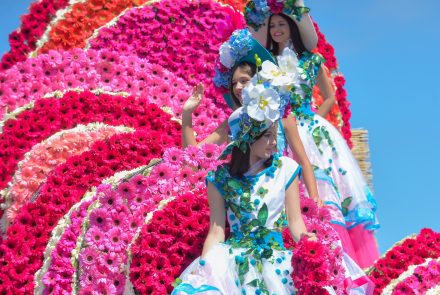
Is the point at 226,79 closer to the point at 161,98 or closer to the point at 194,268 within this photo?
the point at 194,268

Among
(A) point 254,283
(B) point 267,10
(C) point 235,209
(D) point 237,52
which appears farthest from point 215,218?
(B) point 267,10

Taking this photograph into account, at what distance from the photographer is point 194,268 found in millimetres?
4363

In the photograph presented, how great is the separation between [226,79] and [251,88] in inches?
31.7

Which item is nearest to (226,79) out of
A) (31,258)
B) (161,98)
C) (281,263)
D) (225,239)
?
(225,239)

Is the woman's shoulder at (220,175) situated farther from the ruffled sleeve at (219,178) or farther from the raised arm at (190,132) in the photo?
the raised arm at (190,132)

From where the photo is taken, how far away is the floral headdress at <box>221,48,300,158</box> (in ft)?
14.9

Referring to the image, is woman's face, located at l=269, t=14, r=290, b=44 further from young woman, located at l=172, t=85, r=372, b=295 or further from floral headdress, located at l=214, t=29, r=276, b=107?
young woman, located at l=172, t=85, r=372, b=295

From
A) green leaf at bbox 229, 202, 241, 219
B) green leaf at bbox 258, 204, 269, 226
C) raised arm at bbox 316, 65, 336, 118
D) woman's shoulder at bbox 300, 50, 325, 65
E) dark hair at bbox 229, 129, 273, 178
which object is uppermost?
woman's shoulder at bbox 300, 50, 325, 65

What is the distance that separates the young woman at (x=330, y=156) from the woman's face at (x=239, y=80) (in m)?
0.93

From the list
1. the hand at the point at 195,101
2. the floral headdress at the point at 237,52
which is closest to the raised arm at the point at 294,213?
the floral headdress at the point at 237,52

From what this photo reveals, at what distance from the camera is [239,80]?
5.20 m

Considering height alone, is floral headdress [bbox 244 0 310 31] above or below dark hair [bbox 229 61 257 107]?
above

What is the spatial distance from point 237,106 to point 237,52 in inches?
13.7

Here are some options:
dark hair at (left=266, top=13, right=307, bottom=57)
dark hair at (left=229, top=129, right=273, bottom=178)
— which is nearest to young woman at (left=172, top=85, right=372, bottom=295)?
dark hair at (left=229, top=129, right=273, bottom=178)
